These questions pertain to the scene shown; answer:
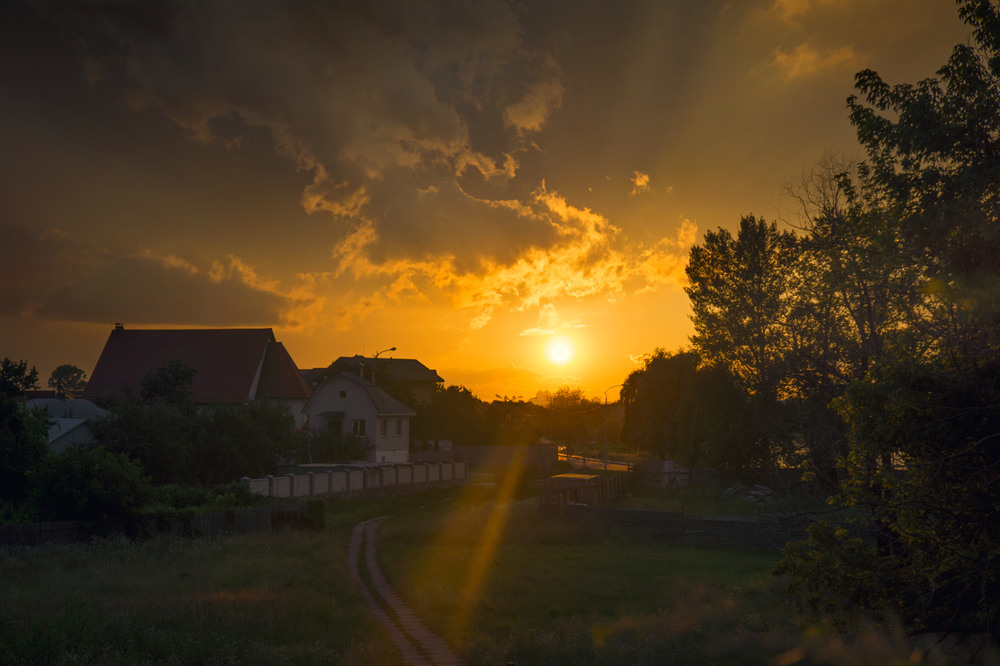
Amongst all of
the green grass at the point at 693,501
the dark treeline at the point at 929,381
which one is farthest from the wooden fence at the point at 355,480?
the dark treeline at the point at 929,381

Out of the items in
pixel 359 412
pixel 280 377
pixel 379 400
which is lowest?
pixel 359 412

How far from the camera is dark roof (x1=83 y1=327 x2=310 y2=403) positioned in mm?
55500

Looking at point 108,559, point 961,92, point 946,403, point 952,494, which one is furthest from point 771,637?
point 108,559

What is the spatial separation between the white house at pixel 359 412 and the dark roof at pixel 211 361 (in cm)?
202

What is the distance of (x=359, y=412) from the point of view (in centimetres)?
5756

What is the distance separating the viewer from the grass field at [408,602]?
11.8 m

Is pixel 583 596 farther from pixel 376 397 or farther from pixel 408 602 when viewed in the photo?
pixel 376 397

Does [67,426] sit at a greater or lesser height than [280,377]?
lesser

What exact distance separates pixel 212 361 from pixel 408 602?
148ft

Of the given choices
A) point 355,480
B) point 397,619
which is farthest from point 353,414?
point 397,619

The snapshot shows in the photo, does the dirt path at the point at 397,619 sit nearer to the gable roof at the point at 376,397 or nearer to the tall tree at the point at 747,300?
the tall tree at the point at 747,300

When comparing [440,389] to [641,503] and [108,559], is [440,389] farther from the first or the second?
[108,559]

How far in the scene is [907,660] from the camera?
32.9 feet

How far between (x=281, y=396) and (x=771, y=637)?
165ft
